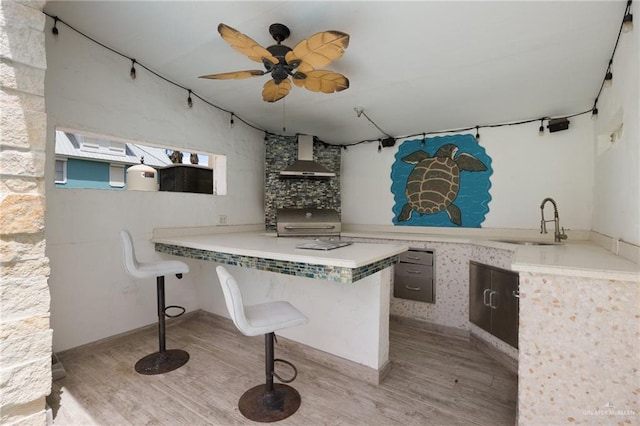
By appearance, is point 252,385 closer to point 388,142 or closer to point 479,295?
point 479,295

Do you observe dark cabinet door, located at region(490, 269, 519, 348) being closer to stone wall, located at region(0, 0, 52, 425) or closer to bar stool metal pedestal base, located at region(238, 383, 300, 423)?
bar stool metal pedestal base, located at region(238, 383, 300, 423)

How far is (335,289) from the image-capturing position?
2.24 m

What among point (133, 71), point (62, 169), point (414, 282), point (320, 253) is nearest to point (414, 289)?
point (414, 282)

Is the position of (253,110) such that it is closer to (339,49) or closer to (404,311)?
(339,49)

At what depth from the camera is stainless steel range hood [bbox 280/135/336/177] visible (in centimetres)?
359

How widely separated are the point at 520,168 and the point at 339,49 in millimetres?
2608

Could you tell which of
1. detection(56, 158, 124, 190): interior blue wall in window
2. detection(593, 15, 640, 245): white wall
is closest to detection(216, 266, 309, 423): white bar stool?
detection(593, 15, 640, 245): white wall

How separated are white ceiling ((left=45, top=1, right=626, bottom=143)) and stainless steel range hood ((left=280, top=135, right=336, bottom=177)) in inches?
29.3

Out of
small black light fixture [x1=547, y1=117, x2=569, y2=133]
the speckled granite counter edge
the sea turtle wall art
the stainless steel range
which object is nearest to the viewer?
the speckled granite counter edge

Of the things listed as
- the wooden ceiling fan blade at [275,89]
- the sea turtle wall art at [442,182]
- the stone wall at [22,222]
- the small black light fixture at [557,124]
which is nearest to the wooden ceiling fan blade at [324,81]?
the wooden ceiling fan blade at [275,89]

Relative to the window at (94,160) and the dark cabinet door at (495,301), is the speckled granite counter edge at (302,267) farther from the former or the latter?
the window at (94,160)

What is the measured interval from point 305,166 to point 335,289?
188cm

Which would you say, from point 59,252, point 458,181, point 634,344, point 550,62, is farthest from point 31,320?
point 458,181

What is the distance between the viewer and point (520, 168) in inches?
122
